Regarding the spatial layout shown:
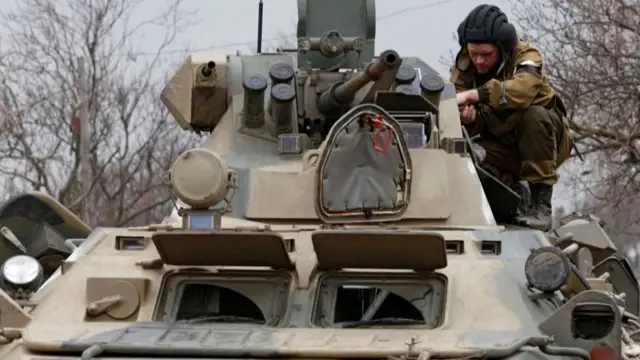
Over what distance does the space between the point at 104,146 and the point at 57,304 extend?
24.4 m

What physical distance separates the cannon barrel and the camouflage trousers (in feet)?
4.91

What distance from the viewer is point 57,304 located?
10.9 m

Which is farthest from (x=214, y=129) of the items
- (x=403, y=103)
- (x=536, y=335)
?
(x=536, y=335)

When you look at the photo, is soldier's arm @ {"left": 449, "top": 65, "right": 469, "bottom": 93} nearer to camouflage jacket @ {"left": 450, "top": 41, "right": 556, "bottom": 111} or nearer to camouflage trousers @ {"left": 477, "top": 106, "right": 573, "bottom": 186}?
camouflage jacket @ {"left": 450, "top": 41, "right": 556, "bottom": 111}

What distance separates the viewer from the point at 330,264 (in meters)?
10.8

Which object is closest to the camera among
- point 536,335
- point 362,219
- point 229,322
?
point 536,335

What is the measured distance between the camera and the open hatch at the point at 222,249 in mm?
10617

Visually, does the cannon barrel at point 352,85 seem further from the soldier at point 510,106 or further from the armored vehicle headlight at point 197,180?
the armored vehicle headlight at point 197,180

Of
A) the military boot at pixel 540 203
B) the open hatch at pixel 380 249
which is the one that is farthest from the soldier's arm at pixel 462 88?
the open hatch at pixel 380 249

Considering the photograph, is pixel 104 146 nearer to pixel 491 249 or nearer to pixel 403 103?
pixel 403 103

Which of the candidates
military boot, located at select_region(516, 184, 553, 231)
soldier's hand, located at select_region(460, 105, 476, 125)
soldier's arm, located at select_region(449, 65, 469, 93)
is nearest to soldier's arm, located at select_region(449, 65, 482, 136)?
soldier's arm, located at select_region(449, 65, 469, 93)

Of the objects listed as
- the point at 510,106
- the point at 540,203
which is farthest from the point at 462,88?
the point at 540,203

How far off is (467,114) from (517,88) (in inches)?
18.4

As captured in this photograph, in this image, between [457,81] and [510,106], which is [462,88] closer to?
[457,81]
